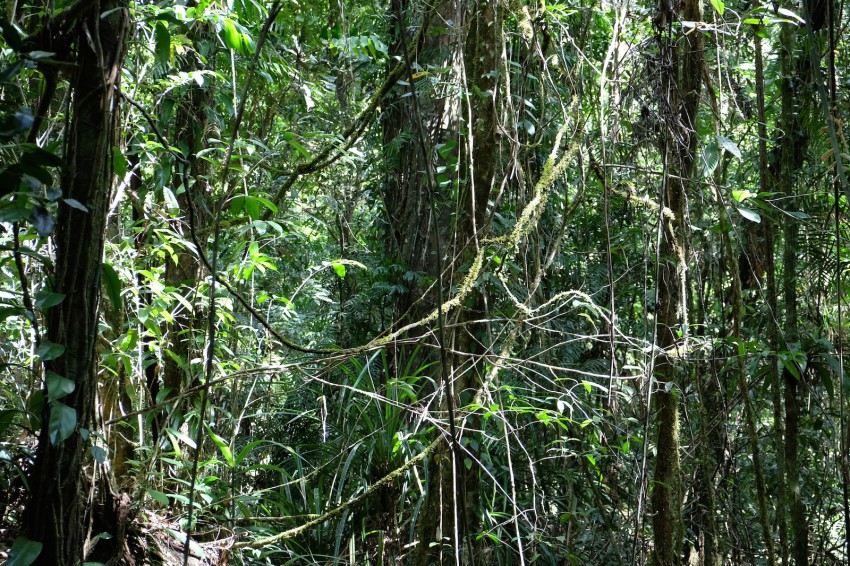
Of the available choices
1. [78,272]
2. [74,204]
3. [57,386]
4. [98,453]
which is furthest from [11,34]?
[98,453]

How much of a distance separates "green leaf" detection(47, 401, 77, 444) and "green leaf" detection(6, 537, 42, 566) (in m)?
0.20

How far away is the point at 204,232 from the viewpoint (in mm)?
2596

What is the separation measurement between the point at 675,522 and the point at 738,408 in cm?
184

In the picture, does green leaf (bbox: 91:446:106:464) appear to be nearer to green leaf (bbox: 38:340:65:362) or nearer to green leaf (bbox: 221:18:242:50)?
green leaf (bbox: 38:340:65:362)

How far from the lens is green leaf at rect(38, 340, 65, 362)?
1162 mm

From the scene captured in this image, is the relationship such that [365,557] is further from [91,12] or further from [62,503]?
[91,12]

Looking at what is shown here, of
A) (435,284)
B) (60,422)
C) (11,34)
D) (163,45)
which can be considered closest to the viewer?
(11,34)

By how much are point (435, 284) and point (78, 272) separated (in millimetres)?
1686

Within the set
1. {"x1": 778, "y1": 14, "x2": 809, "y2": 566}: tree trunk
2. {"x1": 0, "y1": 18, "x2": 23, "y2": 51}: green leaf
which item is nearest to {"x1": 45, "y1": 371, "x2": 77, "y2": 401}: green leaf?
{"x1": 0, "y1": 18, "x2": 23, "y2": 51}: green leaf

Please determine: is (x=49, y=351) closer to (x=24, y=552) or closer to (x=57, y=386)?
(x=57, y=386)

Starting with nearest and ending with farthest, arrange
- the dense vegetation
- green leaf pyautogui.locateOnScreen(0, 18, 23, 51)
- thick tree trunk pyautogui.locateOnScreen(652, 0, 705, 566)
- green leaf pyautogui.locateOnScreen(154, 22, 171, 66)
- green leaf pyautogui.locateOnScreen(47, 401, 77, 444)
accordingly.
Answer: green leaf pyautogui.locateOnScreen(0, 18, 23, 51) < green leaf pyautogui.locateOnScreen(47, 401, 77, 444) < the dense vegetation < green leaf pyautogui.locateOnScreen(154, 22, 171, 66) < thick tree trunk pyautogui.locateOnScreen(652, 0, 705, 566)

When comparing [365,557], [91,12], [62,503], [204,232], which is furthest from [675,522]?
[91,12]

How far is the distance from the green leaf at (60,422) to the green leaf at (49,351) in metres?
0.08

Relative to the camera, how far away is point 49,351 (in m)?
1.17
